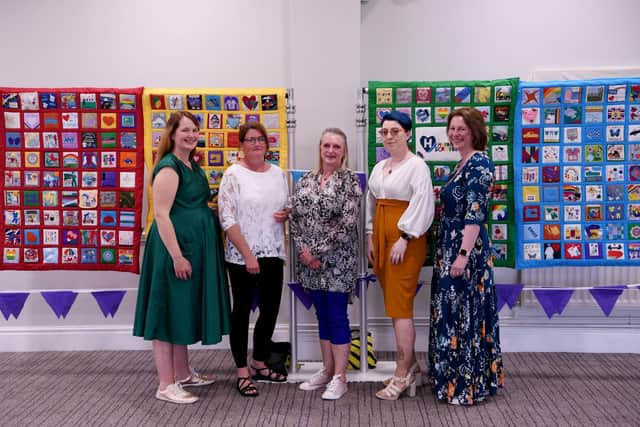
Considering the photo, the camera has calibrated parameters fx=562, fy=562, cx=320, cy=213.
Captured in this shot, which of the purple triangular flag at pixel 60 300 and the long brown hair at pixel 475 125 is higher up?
the long brown hair at pixel 475 125

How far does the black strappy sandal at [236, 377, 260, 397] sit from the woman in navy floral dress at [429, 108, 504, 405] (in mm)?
945

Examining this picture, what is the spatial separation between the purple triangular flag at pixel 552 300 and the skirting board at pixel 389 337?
30 cm

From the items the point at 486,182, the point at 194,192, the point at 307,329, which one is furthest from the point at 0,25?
the point at 486,182

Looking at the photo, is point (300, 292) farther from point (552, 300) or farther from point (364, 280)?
point (552, 300)

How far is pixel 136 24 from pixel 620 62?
3100 millimetres

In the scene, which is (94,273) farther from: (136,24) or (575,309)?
(575,309)

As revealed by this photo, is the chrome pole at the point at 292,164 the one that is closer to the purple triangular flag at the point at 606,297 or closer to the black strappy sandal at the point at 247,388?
the black strappy sandal at the point at 247,388

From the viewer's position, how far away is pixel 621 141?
3.24 metres

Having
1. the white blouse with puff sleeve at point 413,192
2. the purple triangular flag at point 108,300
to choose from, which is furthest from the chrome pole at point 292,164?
the purple triangular flag at point 108,300

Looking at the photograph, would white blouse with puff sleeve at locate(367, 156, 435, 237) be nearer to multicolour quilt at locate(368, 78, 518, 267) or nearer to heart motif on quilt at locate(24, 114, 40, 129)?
multicolour quilt at locate(368, 78, 518, 267)

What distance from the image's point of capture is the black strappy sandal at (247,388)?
294 cm

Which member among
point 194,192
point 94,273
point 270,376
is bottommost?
point 270,376

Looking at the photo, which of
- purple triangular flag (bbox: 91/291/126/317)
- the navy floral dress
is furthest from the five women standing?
purple triangular flag (bbox: 91/291/126/317)

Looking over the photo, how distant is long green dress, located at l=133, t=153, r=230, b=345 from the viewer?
281 cm
